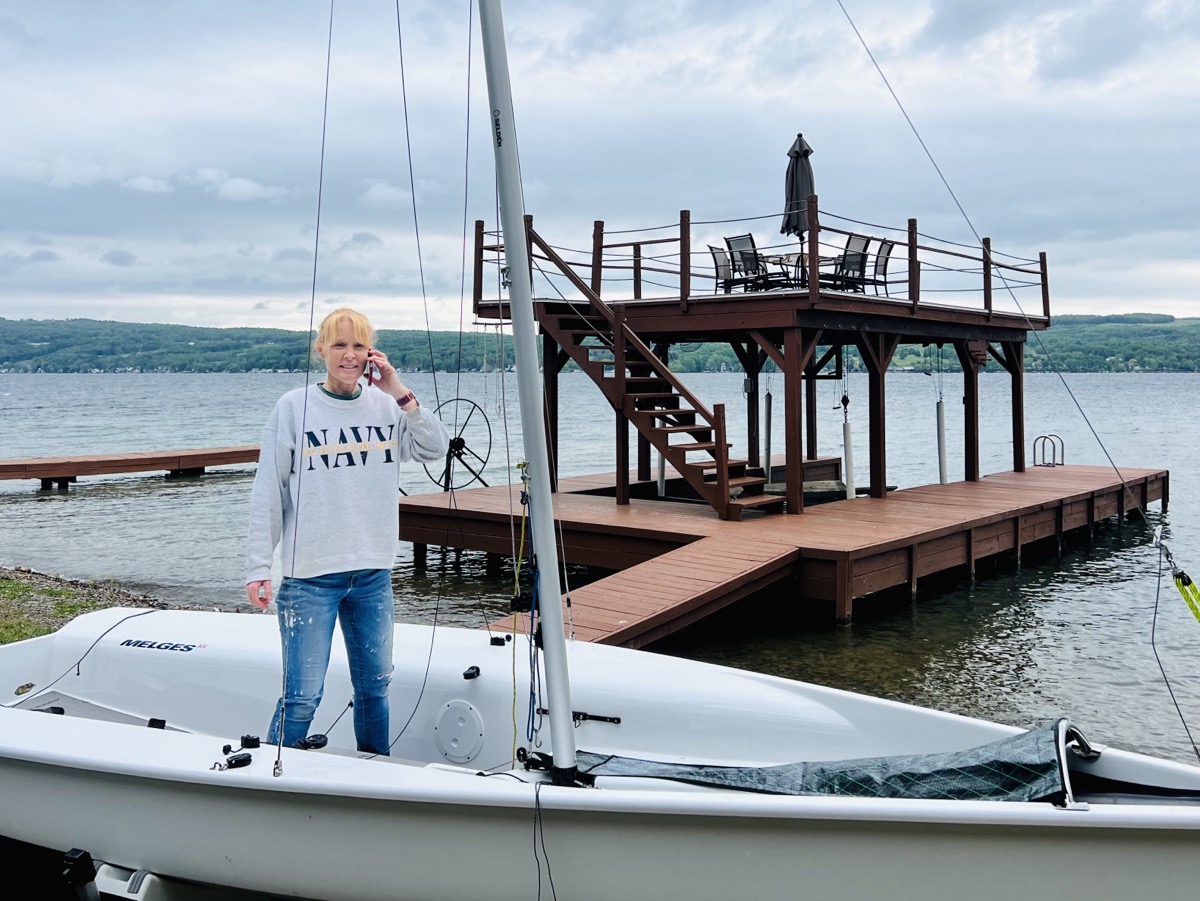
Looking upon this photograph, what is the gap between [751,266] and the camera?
1374 centimetres

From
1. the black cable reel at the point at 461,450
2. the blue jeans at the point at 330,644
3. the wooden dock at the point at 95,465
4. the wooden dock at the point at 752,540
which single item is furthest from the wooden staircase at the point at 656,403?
the wooden dock at the point at 95,465

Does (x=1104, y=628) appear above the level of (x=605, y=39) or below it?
below

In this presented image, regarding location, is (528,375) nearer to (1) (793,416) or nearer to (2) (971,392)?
(1) (793,416)

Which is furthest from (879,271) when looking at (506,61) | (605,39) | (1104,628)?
(506,61)

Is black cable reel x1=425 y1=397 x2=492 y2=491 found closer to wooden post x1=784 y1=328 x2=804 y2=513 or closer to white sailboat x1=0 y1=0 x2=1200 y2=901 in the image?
white sailboat x1=0 y1=0 x2=1200 y2=901

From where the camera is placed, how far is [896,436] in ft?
164

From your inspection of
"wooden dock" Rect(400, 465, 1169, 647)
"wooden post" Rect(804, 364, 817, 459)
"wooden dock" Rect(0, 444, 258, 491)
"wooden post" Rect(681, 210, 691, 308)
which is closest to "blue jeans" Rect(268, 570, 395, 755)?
"wooden dock" Rect(400, 465, 1169, 647)

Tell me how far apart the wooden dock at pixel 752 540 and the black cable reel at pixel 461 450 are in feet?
2.84

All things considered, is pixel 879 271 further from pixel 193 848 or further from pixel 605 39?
pixel 193 848

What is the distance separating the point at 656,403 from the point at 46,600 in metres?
7.05

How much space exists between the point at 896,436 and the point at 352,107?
4801cm

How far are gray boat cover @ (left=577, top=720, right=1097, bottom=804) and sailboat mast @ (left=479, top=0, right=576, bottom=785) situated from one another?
315mm

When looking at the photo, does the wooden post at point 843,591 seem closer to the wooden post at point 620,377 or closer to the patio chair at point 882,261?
the wooden post at point 620,377

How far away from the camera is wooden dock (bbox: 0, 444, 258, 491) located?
2316 cm
